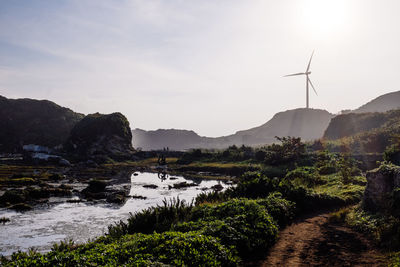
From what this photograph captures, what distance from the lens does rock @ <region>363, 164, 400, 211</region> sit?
13855mm

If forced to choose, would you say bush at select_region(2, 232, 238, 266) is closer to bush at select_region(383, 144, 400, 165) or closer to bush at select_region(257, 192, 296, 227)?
bush at select_region(257, 192, 296, 227)

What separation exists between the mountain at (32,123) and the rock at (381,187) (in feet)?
439

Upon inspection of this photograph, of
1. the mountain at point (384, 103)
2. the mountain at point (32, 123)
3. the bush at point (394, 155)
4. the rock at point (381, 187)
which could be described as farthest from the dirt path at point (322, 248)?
the mountain at point (384, 103)

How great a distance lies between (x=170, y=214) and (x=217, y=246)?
668 centimetres

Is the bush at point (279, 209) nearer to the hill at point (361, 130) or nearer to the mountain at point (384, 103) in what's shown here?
the hill at point (361, 130)

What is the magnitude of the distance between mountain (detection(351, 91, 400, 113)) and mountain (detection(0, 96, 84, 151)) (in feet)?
589

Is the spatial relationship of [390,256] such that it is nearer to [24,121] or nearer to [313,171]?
[313,171]

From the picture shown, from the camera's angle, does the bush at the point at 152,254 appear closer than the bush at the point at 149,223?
Yes

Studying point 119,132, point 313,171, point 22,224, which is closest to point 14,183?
point 22,224

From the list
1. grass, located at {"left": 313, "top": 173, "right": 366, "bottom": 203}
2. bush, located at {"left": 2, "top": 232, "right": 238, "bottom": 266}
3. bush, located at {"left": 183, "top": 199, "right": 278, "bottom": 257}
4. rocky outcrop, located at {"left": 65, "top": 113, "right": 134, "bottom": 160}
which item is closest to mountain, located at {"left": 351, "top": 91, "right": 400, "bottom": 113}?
rocky outcrop, located at {"left": 65, "top": 113, "right": 134, "bottom": 160}

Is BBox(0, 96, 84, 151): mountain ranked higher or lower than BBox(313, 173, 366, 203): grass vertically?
higher

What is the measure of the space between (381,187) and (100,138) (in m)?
111

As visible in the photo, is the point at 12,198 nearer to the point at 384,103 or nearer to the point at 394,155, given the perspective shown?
the point at 394,155

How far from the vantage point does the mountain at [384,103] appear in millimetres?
167512
